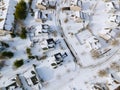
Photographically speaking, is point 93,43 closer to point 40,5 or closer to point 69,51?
point 69,51

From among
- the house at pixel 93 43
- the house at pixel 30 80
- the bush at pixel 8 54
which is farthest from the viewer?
the house at pixel 93 43

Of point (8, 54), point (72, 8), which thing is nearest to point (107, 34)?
point (72, 8)

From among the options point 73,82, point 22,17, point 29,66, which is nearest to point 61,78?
point 73,82

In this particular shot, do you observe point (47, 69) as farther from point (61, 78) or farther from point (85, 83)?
point (85, 83)

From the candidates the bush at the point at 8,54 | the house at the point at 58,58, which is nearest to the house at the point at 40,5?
the house at the point at 58,58

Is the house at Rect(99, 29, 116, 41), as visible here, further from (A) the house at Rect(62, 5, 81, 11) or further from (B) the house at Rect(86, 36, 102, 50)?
(A) the house at Rect(62, 5, 81, 11)

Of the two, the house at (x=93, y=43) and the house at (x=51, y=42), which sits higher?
the house at (x=51, y=42)

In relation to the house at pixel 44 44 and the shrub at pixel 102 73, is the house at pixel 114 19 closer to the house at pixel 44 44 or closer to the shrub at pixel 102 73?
the shrub at pixel 102 73

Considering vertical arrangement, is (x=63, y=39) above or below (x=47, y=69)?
above
